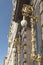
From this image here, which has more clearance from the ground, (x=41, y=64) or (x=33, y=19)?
(x=33, y=19)

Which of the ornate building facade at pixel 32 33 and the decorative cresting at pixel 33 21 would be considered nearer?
the decorative cresting at pixel 33 21

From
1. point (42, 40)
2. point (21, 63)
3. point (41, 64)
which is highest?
point (42, 40)

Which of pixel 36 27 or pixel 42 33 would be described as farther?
pixel 36 27

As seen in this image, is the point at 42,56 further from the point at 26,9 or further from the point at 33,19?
the point at 26,9

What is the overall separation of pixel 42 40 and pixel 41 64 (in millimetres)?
1223

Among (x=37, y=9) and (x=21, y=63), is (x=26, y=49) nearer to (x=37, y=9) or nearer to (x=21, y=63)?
(x=21, y=63)

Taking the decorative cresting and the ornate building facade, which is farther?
the ornate building facade

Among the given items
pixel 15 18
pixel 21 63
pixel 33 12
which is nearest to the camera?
pixel 33 12

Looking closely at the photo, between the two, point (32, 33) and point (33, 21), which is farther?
point (33, 21)

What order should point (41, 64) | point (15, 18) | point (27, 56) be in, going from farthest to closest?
point (15, 18) < point (27, 56) < point (41, 64)

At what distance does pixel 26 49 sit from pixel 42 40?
362 centimetres

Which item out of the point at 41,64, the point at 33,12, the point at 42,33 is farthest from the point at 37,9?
the point at 41,64

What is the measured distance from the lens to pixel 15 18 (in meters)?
21.0

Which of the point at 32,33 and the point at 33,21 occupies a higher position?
the point at 33,21
